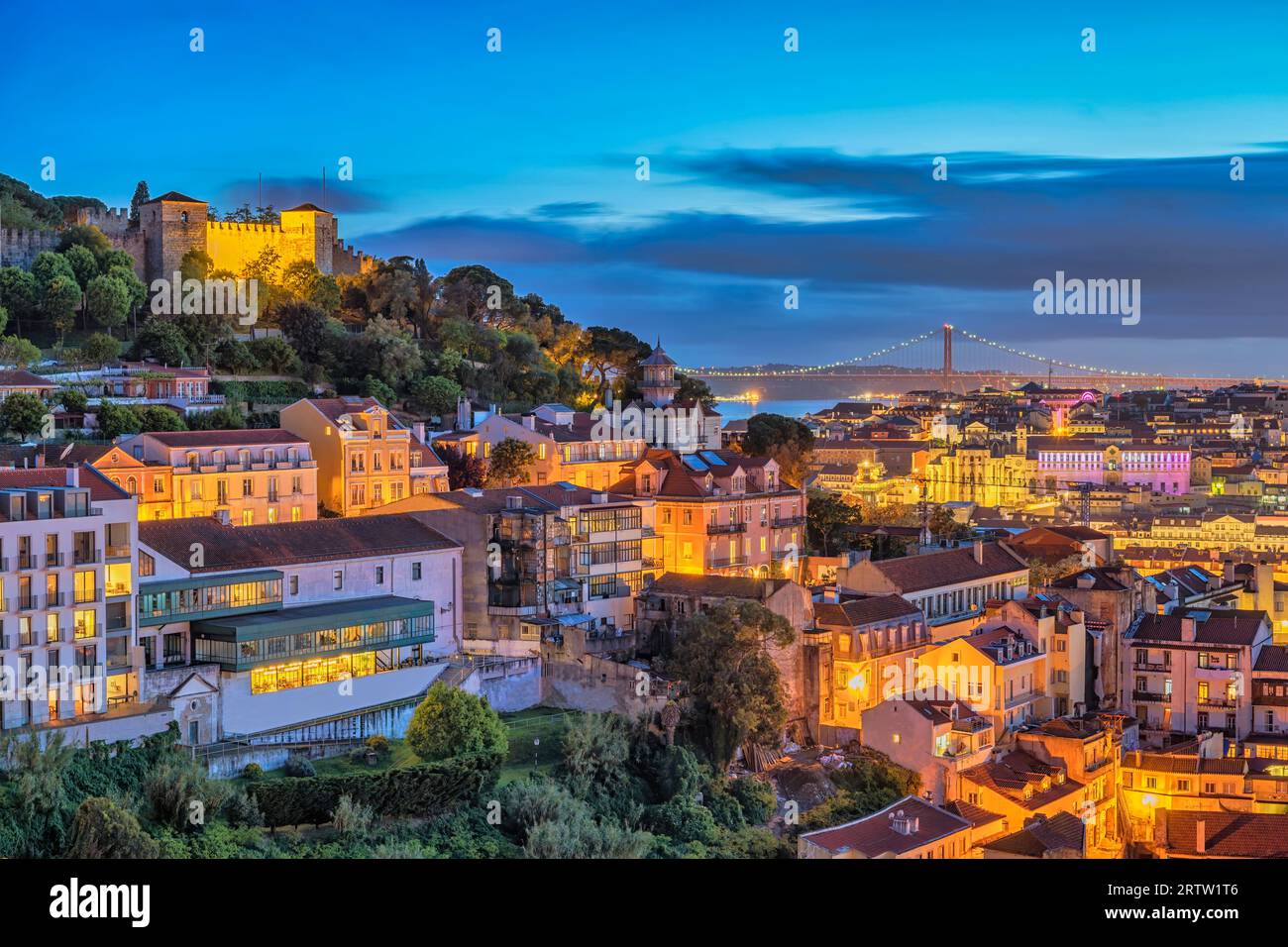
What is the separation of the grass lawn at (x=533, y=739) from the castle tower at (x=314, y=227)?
15.5 m

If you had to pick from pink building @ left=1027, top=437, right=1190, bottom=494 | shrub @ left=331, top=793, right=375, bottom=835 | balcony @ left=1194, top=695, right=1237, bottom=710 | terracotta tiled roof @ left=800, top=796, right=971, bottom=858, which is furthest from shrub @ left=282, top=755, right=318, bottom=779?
pink building @ left=1027, top=437, right=1190, bottom=494

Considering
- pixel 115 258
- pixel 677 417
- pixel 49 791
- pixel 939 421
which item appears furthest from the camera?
pixel 939 421

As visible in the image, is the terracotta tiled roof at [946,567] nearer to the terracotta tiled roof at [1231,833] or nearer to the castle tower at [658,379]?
the terracotta tiled roof at [1231,833]

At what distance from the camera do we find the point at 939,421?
5997 centimetres

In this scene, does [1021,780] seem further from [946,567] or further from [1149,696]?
[946,567]

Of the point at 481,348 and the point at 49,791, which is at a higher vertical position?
the point at 481,348

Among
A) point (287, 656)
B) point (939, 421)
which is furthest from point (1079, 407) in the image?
point (287, 656)

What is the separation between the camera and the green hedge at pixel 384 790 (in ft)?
32.9

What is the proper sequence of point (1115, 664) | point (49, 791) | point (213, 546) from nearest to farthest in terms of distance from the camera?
point (49, 791), point (213, 546), point (1115, 664)

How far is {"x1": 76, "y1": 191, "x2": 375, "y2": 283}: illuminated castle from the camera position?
82.8ft

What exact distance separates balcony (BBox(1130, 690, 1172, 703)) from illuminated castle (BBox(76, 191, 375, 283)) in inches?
612
